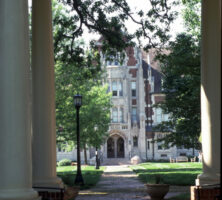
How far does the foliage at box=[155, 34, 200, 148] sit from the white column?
15351 millimetres

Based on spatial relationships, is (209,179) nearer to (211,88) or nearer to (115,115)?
(211,88)

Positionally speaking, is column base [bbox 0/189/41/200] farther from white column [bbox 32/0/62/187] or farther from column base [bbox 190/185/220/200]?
column base [bbox 190/185/220/200]

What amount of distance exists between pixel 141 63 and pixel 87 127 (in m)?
29.9

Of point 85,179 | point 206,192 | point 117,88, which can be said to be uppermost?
point 117,88

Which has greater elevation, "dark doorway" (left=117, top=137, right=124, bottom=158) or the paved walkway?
the paved walkway

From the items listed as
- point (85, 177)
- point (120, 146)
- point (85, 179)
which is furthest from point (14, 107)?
point (120, 146)

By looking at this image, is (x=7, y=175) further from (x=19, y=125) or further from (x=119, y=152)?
(x=119, y=152)

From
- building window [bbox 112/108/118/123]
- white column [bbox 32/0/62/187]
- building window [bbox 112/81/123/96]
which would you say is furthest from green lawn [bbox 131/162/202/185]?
building window [bbox 112/81/123/96]

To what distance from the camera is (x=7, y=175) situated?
24.9 ft

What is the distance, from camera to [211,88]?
34.1ft

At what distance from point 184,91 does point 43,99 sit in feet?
65.8

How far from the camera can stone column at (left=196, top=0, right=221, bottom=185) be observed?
10305mm

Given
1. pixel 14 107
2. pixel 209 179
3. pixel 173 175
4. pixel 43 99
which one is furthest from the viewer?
pixel 173 175

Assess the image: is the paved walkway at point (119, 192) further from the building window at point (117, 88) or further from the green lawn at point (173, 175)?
the building window at point (117, 88)
